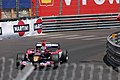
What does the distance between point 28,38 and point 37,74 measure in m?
11.6

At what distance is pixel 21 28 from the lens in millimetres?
23344

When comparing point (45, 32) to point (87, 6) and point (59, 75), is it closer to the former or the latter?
point (87, 6)

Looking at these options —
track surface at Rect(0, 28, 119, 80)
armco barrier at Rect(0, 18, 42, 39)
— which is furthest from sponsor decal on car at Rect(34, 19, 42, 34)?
track surface at Rect(0, 28, 119, 80)

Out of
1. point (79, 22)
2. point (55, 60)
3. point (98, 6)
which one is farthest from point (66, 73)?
point (98, 6)

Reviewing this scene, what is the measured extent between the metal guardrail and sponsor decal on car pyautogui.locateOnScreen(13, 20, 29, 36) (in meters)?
2.84

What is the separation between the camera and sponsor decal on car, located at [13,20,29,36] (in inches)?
908

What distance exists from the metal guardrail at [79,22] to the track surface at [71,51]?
0.76 metres

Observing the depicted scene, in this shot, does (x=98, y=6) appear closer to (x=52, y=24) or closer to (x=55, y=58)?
(x=52, y=24)

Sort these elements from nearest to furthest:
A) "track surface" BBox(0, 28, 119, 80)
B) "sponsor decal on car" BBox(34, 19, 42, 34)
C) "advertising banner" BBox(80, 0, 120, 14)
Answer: "track surface" BBox(0, 28, 119, 80)
"sponsor decal on car" BBox(34, 19, 42, 34)
"advertising banner" BBox(80, 0, 120, 14)

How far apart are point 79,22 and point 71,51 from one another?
36.3 feet

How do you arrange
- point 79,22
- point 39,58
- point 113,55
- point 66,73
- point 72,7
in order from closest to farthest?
point 66,73, point 39,58, point 113,55, point 79,22, point 72,7

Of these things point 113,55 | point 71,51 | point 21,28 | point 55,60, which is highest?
point 21,28

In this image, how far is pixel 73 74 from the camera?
11.9 metres

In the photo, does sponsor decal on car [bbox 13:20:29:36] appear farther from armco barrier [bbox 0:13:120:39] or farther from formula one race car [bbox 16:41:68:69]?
formula one race car [bbox 16:41:68:69]
